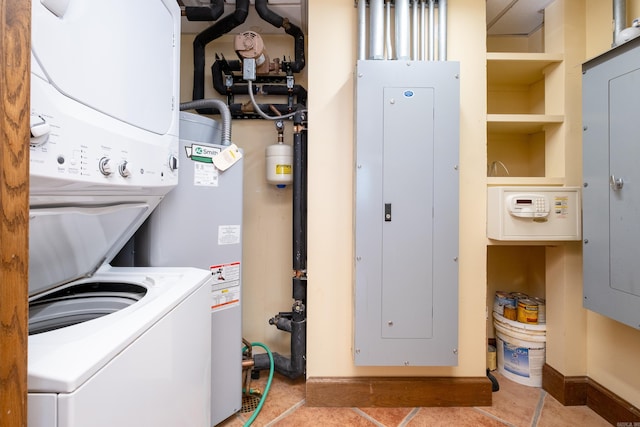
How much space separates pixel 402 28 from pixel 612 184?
3.67 ft

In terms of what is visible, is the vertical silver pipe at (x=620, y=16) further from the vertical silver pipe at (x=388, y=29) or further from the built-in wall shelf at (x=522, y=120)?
the vertical silver pipe at (x=388, y=29)

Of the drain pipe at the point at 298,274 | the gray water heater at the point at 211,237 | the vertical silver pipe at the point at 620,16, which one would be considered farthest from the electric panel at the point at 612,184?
the gray water heater at the point at 211,237

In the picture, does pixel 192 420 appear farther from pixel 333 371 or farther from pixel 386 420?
pixel 386 420

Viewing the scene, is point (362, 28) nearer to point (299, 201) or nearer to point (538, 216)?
point (299, 201)

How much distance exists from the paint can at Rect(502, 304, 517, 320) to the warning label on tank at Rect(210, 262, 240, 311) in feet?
5.00

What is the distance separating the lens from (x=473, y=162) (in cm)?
145

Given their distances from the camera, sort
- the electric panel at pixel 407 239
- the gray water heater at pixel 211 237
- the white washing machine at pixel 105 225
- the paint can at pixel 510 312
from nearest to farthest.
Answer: the white washing machine at pixel 105 225, the gray water heater at pixel 211 237, the electric panel at pixel 407 239, the paint can at pixel 510 312

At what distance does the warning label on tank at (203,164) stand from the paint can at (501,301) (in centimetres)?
174

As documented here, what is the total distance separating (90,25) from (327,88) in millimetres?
978

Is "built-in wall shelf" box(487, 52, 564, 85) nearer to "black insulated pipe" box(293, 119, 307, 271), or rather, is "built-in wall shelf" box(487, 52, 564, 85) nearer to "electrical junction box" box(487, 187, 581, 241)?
"electrical junction box" box(487, 187, 581, 241)

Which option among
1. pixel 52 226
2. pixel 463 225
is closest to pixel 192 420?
Result: pixel 52 226

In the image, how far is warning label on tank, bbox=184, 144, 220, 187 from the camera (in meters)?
1.21

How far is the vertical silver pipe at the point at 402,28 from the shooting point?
135 cm

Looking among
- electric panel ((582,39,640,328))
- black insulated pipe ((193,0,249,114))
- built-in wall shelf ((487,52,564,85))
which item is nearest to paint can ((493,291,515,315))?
electric panel ((582,39,640,328))
